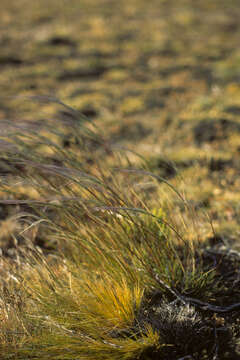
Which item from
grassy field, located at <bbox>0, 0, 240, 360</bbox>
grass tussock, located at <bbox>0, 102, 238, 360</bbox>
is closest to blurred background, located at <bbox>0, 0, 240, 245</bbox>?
grassy field, located at <bbox>0, 0, 240, 360</bbox>

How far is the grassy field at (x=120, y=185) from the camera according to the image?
6.97 ft

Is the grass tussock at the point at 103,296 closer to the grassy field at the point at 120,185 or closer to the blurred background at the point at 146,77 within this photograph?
the grassy field at the point at 120,185

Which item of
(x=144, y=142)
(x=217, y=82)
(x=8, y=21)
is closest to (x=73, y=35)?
(x=8, y=21)

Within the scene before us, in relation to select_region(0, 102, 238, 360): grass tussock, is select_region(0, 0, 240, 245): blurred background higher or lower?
lower

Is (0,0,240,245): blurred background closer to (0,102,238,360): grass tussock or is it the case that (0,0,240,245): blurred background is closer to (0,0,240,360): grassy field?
(0,0,240,360): grassy field

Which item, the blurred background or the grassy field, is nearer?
the grassy field

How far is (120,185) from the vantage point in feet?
8.56

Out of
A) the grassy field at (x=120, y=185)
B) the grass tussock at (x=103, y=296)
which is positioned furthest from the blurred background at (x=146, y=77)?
the grass tussock at (x=103, y=296)

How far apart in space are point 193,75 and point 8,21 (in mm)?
7553

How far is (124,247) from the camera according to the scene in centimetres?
235

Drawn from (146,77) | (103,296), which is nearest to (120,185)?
(103,296)

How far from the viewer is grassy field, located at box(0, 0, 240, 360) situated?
2125 mm

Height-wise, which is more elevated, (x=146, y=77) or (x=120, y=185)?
(x=120, y=185)

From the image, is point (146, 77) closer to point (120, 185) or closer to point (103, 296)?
point (120, 185)
